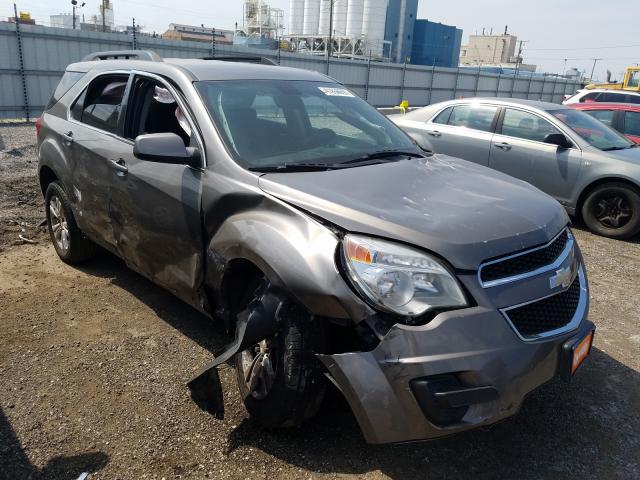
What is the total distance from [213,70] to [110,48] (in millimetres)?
15601

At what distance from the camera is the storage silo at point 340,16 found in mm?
47688

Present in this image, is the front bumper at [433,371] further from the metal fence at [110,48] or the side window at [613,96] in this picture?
the metal fence at [110,48]

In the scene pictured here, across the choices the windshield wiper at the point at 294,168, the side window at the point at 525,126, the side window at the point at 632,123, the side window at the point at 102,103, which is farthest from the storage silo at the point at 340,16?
the windshield wiper at the point at 294,168

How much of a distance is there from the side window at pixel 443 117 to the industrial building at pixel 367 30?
38795mm

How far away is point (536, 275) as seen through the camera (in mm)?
2408

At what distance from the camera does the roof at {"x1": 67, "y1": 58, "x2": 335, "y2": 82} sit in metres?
3.46

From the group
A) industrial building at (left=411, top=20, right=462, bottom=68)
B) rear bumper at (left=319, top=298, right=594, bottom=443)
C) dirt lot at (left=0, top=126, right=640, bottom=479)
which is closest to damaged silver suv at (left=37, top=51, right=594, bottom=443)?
rear bumper at (left=319, top=298, right=594, bottom=443)

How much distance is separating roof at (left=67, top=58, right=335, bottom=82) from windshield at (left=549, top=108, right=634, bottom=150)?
14.7ft

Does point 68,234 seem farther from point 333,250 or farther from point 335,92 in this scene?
point 333,250

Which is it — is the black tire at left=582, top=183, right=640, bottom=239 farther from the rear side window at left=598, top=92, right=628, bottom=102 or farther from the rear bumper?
the rear side window at left=598, top=92, right=628, bottom=102

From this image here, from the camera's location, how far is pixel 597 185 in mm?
6812

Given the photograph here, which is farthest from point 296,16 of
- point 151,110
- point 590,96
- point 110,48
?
point 151,110

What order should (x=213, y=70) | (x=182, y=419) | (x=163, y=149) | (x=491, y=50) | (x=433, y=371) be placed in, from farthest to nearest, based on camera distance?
(x=491, y=50), (x=213, y=70), (x=163, y=149), (x=182, y=419), (x=433, y=371)

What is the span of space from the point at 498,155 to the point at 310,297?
233 inches
